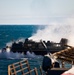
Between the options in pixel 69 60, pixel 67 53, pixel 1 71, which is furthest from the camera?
pixel 1 71

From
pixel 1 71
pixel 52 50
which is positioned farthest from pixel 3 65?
pixel 52 50

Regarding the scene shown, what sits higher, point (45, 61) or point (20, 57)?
point (45, 61)

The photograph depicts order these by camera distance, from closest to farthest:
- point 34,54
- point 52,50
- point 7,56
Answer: point 52,50
point 34,54
point 7,56

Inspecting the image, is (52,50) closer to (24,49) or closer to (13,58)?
(24,49)

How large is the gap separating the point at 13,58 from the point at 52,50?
25.4 meters

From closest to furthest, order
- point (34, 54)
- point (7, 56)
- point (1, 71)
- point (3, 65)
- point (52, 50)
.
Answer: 1. point (1, 71)
2. point (3, 65)
3. point (52, 50)
4. point (34, 54)
5. point (7, 56)

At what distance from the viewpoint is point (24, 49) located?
12800 cm

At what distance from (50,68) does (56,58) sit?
1668 millimetres

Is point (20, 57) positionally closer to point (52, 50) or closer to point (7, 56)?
point (7, 56)

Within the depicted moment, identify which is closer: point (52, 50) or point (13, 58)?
point (52, 50)

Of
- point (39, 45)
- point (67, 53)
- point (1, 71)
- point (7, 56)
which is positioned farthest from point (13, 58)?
point (67, 53)

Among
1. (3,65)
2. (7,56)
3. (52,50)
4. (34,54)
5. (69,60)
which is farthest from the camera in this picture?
(7,56)

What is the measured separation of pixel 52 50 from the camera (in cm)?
12144

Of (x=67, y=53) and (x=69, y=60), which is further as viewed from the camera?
(x=67, y=53)
